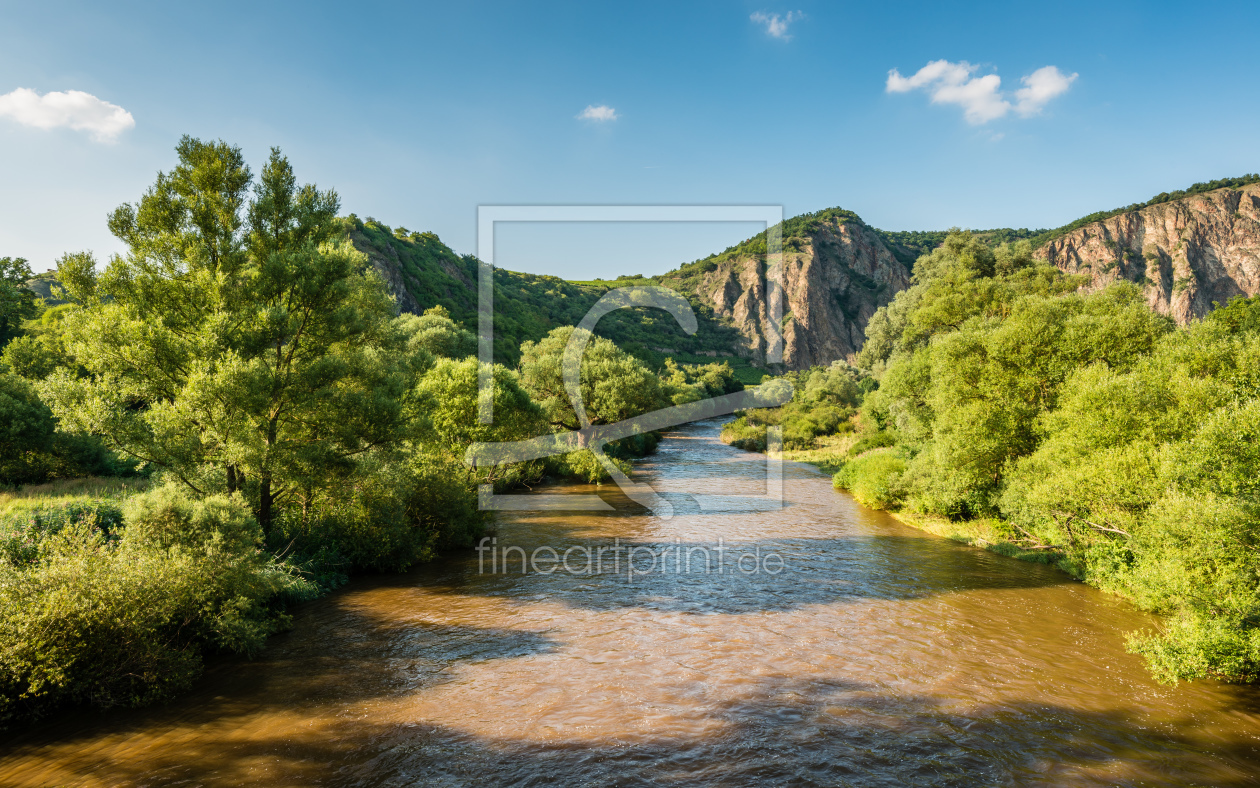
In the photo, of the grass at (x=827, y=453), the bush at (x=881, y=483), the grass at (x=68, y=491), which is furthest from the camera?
the grass at (x=827, y=453)

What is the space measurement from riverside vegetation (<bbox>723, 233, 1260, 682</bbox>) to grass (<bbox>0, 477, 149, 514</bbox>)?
26.7m

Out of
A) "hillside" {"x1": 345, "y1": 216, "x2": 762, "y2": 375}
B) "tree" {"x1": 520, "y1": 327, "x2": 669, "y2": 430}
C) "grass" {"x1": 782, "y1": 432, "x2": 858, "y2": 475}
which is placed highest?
"hillside" {"x1": 345, "y1": 216, "x2": 762, "y2": 375}

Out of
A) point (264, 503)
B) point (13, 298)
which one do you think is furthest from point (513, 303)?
point (264, 503)

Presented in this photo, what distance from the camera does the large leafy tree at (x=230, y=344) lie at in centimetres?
1498

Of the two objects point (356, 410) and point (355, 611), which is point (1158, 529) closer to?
point (355, 611)

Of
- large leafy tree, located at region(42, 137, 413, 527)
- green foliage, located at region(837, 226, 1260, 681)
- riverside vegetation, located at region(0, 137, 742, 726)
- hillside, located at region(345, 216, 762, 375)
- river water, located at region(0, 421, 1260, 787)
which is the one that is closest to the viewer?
river water, located at region(0, 421, 1260, 787)

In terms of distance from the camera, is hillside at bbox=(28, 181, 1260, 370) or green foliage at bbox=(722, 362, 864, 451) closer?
green foliage at bbox=(722, 362, 864, 451)

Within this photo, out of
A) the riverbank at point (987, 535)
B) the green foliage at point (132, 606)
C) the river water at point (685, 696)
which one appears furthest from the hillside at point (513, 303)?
the riverbank at point (987, 535)

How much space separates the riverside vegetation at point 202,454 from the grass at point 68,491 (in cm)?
17

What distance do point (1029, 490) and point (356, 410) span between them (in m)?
21.8

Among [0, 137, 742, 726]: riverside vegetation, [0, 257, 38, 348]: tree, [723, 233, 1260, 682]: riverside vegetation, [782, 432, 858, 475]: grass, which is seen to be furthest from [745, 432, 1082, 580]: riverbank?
[0, 257, 38, 348]: tree

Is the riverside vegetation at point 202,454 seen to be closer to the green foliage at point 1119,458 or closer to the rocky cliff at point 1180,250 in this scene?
the green foliage at point 1119,458

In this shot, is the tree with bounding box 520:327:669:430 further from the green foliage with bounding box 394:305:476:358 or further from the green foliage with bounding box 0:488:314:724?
the green foliage with bounding box 0:488:314:724

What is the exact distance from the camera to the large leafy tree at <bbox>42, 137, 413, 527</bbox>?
14984 mm
